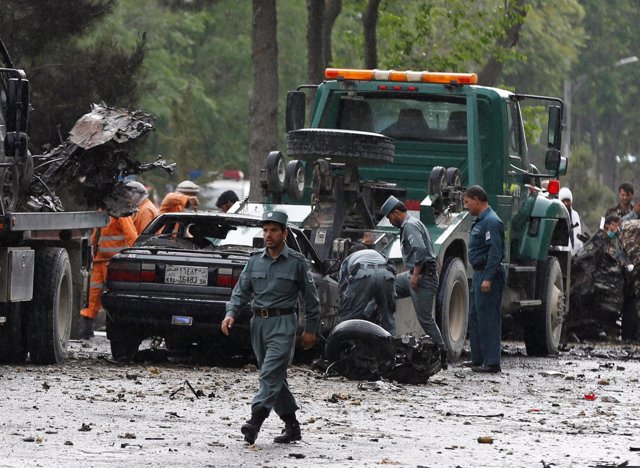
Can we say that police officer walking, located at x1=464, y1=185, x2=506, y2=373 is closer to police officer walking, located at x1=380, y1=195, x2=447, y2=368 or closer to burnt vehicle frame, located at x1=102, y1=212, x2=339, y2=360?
police officer walking, located at x1=380, y1=195, x2=447, y2=368

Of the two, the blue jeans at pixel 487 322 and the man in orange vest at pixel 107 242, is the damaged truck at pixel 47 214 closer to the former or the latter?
the man in orange vest at pixel 107 242

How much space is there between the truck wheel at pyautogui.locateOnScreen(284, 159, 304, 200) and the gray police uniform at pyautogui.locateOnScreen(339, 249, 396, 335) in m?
2.14

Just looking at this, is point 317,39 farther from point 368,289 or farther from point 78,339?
point 368,289

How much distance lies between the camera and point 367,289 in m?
15.9

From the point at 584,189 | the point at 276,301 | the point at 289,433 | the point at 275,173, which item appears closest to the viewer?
the point at 289,433

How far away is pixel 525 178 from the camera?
2044 centimetres

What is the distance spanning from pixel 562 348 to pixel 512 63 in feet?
112

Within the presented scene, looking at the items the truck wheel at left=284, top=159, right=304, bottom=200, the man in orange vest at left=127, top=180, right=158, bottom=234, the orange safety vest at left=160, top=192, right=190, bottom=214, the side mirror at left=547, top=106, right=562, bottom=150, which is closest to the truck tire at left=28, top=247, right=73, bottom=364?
the truck wheel at left=284, top=159, right=304, bottom=200

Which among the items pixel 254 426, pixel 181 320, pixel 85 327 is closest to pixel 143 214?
pixel 85 327

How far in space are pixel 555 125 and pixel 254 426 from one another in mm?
9836

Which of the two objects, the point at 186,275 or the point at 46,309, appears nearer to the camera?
the point at 186,275

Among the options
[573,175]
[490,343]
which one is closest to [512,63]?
[573,175]

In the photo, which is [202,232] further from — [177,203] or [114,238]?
[177,203]

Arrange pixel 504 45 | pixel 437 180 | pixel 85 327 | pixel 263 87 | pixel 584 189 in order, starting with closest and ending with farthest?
pixel 437 180 < pixel 85 327 < pixel 263 87 < pixel 504 45 < pixel 584 189
